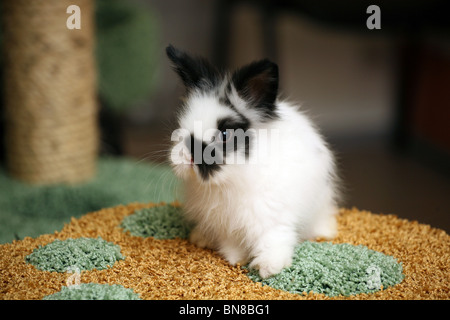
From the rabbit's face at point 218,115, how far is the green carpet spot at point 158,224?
1.16 ft

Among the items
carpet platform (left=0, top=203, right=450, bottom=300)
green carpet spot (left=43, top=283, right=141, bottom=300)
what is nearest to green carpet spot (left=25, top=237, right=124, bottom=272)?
carpet platform (left=0, top=203, right=450, bottom=300)

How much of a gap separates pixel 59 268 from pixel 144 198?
788mm

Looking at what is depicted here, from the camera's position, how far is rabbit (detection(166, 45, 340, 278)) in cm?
113

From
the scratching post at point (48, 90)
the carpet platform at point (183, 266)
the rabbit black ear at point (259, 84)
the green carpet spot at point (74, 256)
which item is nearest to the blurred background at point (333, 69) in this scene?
the scratching post at point (48, 90)

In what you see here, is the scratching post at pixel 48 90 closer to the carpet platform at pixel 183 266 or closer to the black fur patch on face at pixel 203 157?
the carpet platform at pixel 183 266

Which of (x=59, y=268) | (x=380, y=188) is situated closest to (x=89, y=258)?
(x=59, y=268)

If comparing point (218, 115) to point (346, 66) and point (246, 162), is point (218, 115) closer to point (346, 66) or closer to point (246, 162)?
point (246, 162)

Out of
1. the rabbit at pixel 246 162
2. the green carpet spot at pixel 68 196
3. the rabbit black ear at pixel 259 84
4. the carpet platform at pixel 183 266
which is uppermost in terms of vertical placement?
the rabbit black ear at pixel 259 84

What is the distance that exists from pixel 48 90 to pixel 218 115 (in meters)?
1.21

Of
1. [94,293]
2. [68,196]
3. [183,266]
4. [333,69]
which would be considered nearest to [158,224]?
[183,266]

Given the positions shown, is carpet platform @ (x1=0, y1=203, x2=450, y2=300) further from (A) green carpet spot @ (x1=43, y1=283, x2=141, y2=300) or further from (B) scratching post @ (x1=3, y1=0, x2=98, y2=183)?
(B) scratching post @ (x1=3, y1=0, x2=98, y2=183)

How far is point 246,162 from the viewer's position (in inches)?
45.5

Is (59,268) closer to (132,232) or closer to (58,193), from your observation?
(132,232)

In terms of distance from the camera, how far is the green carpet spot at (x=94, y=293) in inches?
41.6
